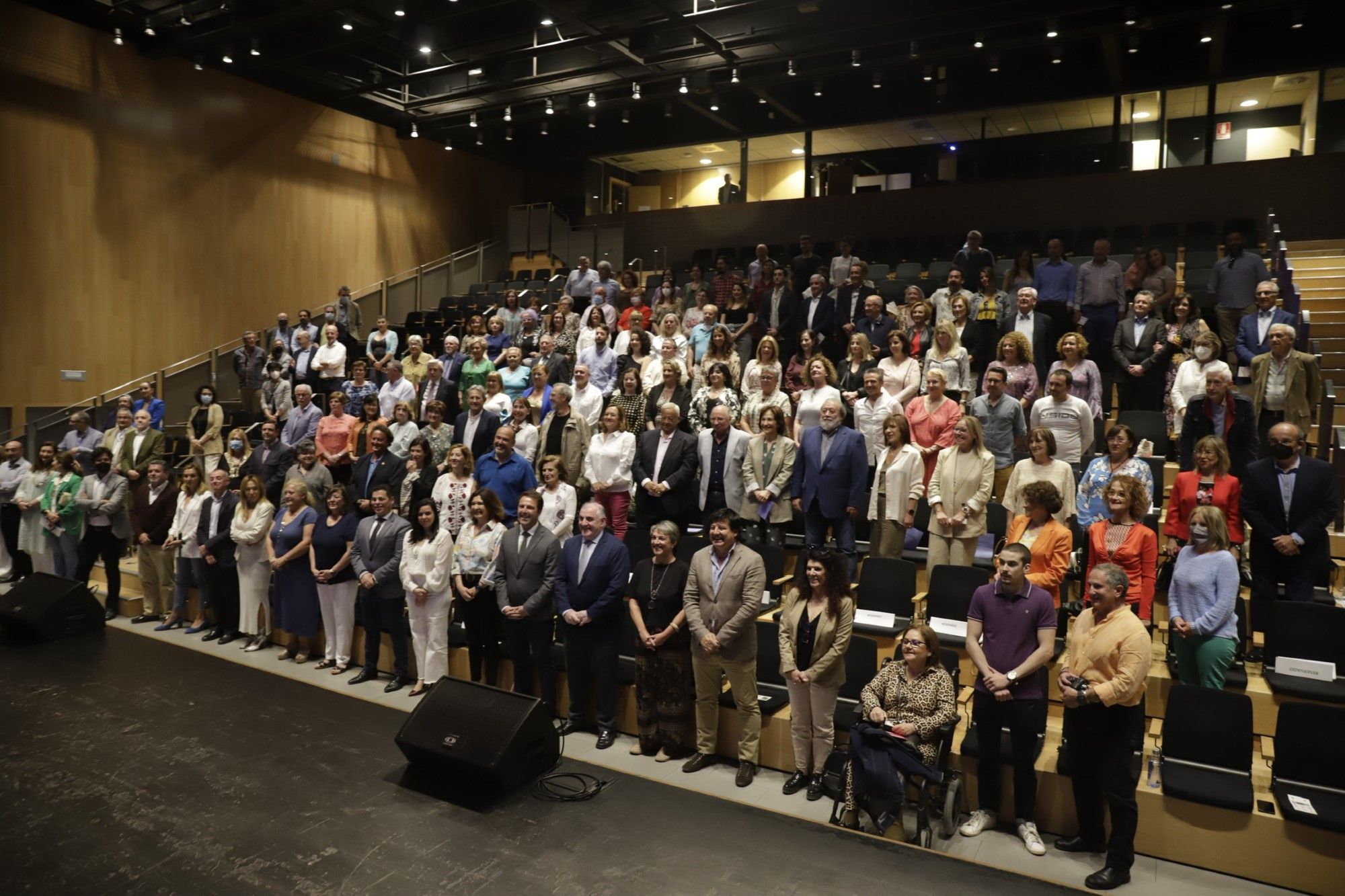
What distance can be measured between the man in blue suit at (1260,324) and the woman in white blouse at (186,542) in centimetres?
774

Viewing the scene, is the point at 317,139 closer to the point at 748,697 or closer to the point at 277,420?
the point at 277,420

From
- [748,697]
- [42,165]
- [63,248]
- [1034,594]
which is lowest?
[748,697]

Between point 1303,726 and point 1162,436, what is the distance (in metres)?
3.14

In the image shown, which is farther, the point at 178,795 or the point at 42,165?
the point at 42,165

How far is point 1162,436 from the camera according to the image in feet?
21.1

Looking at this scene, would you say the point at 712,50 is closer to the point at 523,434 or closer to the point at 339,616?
the point at 523,434

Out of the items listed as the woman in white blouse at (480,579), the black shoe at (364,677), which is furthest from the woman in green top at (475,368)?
the black shoe at (364,677)

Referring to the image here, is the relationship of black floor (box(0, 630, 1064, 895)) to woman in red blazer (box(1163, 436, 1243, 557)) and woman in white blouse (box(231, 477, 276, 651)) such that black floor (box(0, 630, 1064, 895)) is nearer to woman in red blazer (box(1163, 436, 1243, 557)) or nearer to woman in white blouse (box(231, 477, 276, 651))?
woman in white blouse (box(231, 477, 276, 651))

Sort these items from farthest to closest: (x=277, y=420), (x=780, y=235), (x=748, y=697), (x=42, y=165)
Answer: (x=780, y=235) → (x=42, y=165) → (x=277, y=420) → (x=748, y=697)

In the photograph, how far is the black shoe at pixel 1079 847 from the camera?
3.72m

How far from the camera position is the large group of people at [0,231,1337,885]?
402 centimetres

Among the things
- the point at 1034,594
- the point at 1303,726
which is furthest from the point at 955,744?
the point at 1303,726

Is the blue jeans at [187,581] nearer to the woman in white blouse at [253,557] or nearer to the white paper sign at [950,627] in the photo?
the woman in white blouse at [253,557]

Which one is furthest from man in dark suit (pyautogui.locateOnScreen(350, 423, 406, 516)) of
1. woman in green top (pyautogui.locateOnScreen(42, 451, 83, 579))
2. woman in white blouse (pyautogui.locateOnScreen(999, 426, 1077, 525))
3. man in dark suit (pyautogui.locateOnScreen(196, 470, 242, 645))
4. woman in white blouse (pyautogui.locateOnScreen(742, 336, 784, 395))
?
woman in white blouse (pyautogui.locateOnScreen(999, 426, 1077, 525))
